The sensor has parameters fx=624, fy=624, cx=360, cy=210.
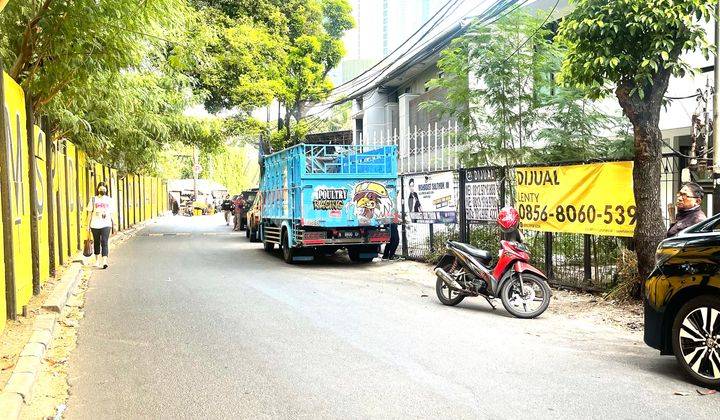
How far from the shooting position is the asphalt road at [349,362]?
4656 mm

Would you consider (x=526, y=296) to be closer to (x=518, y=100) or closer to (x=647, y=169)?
(x=647, y=169)

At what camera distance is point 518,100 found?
500 inches

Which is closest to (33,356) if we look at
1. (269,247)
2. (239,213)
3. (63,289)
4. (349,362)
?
(349,362)

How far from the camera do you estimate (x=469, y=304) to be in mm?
9234

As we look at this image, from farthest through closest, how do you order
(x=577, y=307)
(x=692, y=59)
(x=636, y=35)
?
1. (x=692, y=59)
2. (x=577, y=307)
3. (x=636, y=35)

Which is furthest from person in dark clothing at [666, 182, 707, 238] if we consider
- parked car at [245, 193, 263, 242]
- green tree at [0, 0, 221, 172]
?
parked car at [245, 193, 263, 242]

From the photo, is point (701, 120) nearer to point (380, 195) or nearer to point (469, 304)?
point (469, 304)

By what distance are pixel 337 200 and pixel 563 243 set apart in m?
5.06

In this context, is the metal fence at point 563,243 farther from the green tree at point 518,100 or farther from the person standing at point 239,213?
the person standing at point 239,213

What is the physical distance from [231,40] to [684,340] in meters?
17.9

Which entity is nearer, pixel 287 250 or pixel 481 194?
pixel 481 194

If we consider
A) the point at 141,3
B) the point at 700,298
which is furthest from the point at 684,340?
the point at 141,3

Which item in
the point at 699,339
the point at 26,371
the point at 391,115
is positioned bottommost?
the point at 26,371

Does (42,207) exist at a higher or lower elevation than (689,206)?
higher
